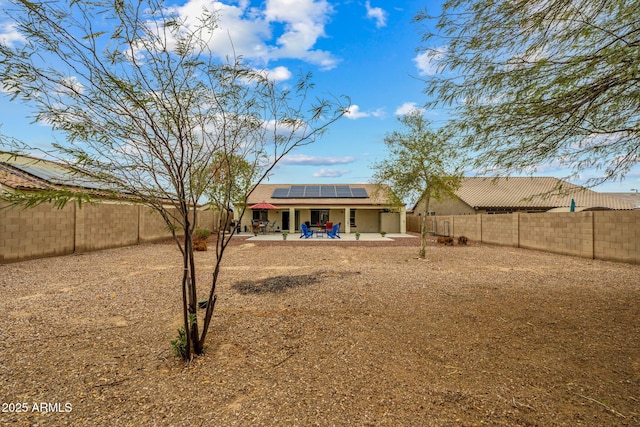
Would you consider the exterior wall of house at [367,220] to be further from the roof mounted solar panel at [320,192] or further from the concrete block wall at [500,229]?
the concrete block wall at [500,229]

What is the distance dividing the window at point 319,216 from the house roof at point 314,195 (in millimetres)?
817

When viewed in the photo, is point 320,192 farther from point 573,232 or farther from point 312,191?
point 573,232

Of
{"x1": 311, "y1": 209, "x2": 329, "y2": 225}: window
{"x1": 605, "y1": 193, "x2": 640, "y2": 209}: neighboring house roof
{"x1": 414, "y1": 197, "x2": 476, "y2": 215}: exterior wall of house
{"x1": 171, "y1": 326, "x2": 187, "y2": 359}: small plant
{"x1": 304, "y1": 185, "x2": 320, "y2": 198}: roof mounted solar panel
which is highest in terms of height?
{"x1": 304, "y1": 185, "x2": 320, "y2": 198}: roof mounted solar panel

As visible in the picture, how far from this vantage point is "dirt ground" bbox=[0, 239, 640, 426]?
2443 millimetres

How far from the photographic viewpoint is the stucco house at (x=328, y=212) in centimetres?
2477

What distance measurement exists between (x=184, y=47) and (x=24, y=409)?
133 inches

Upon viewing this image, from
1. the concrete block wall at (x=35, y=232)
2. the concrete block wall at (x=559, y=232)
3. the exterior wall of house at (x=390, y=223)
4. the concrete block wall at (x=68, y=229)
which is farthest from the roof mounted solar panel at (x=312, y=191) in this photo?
the concrete block wall at (x=35, y=232)

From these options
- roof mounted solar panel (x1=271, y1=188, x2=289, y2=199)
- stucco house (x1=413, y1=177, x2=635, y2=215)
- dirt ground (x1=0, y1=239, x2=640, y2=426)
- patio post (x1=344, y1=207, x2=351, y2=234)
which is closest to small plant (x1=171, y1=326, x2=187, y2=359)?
dirt ground (x1=0, y1=239, x2=640, y2=426)

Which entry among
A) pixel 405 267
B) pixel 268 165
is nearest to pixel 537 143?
pixel 268 165

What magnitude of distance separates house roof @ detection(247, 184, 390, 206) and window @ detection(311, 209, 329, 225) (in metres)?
0.82

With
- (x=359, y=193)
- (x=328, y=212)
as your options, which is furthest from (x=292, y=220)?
(x=359, y=193)

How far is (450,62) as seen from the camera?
4.55 m

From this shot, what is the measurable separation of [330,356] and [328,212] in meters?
23.1

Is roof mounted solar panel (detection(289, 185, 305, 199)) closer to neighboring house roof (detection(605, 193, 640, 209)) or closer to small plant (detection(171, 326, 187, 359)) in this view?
small plant (detection(171, 326, 187, 359))
